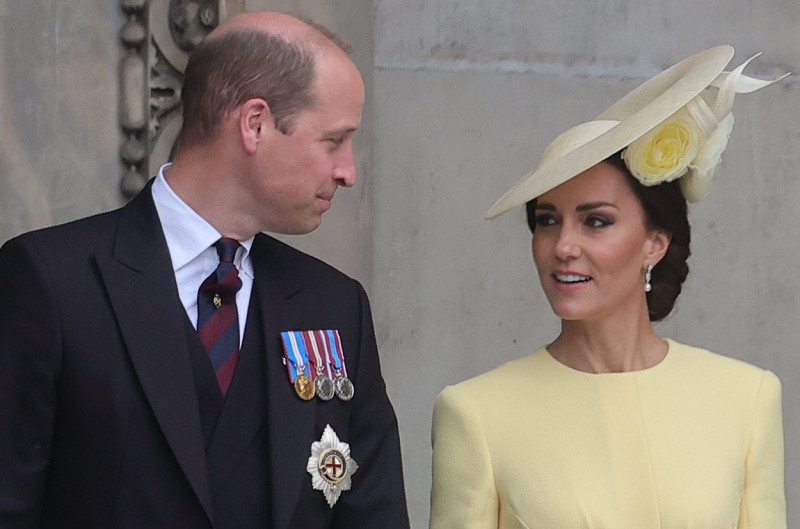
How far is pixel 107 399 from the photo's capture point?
277 cm

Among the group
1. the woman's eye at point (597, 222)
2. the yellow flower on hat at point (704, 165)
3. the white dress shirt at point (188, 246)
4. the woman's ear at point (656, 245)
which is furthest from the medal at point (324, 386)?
the yellow flower on hat at point (704, 165)

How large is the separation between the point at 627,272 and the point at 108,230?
1.11 m

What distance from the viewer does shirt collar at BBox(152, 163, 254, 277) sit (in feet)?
9.57

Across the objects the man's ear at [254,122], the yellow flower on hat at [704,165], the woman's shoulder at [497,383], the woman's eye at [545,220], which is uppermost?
the man's ear at [254,122]

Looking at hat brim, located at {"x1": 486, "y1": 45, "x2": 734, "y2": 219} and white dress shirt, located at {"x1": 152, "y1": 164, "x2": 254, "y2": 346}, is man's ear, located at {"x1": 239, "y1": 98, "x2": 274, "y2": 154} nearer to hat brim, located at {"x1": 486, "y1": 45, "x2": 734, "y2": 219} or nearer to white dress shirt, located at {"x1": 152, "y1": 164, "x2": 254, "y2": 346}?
white dress shirt, located at {"x1": 152, "y1": 164, "x2": 254, "y2": 346}

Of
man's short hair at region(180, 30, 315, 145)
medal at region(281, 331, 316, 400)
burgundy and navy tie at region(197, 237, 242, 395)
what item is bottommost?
medal at region(281, 331, 316, 400)

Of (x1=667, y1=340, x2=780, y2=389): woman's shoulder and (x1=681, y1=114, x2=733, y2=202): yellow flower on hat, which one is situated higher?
(x1=681, y1=114, x2=733, y2=202): yellow flower on hat

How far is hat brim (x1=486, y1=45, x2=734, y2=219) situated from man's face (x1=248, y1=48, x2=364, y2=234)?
1.62ft

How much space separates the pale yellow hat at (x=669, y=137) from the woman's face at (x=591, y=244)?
0.06 m

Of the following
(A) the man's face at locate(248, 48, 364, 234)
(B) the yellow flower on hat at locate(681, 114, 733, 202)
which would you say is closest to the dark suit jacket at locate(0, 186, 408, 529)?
(A) the man's face at locate(248, 48, 364, 234)

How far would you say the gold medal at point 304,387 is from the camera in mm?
2953

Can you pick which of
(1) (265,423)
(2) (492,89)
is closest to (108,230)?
(1) (265,423)

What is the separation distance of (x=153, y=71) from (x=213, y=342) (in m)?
1.50

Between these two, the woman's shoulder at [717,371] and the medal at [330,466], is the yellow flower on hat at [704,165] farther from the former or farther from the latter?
the medal at [330,466]
